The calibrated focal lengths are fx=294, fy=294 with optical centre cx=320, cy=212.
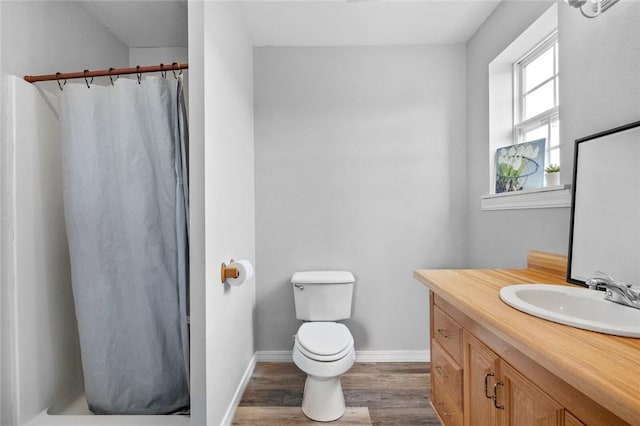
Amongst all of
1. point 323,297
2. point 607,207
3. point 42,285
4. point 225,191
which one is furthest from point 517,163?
point 42,285

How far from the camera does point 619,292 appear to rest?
0.88m

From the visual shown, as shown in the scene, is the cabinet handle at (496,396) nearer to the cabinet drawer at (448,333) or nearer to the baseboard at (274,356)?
the cabinet drawer at (448,333)

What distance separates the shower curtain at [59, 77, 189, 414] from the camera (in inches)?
56.3

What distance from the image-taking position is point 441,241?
2.30 metres

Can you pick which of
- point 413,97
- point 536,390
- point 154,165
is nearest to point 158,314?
point 154,165

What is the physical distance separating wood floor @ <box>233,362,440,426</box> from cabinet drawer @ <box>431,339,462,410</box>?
445 millimetres

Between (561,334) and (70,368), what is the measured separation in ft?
7.15

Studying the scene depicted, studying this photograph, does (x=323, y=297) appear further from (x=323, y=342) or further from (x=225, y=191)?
(x=225, y=191)

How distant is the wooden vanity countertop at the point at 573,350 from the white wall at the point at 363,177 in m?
1.22

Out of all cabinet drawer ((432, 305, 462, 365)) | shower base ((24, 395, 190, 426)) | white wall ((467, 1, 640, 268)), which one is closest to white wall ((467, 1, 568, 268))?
white wall ((467, 1, 640, 268))

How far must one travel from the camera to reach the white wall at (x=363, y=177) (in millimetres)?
2305

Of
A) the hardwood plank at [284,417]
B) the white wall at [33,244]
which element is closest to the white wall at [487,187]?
the hardwood plank at [284,417]

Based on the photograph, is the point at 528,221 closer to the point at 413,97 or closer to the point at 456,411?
the point at 456,411

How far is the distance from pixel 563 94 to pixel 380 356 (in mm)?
2038
